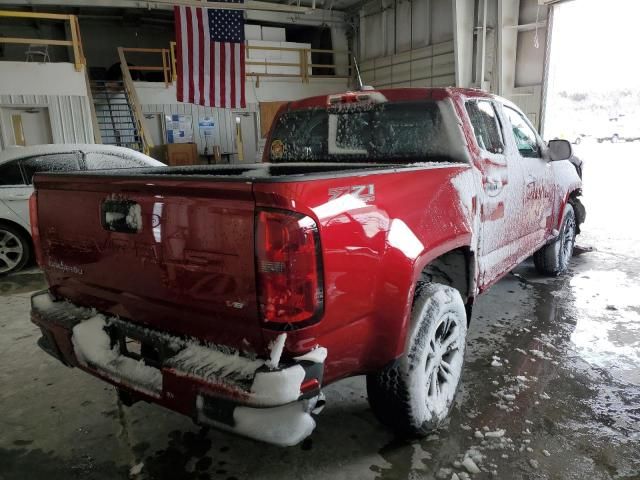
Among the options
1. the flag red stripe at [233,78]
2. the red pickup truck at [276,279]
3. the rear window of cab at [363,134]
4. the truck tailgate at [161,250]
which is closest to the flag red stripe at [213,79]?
the flag red stripe at [233,78]

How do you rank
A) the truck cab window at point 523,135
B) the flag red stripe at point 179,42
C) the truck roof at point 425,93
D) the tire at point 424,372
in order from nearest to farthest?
the tire at point 424,372 → the truck roof at point 425,93 → the truck cab window at point 523,135 → the flag red stripe at point 179,42

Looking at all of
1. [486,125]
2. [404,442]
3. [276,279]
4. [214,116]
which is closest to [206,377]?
[276,279]

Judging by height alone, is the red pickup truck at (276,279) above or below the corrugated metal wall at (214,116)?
below

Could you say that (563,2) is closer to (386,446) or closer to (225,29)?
(225,29)

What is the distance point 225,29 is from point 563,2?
22.6ft

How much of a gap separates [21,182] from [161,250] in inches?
200

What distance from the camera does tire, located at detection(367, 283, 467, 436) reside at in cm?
209

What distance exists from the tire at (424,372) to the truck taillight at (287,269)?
686mm

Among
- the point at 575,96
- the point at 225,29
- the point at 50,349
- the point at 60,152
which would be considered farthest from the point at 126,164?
the point at 575,96

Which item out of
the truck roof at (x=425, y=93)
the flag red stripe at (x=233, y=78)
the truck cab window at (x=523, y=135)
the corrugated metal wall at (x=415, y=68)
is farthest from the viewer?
the corrugated metal wall at (x=415, y=68)

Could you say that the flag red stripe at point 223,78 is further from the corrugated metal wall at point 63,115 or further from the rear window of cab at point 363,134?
the rear window of cab at point 363,134

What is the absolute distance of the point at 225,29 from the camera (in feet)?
32.0

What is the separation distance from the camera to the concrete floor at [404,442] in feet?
7.13

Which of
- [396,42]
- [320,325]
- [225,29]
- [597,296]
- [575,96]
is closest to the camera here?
[320,325]
